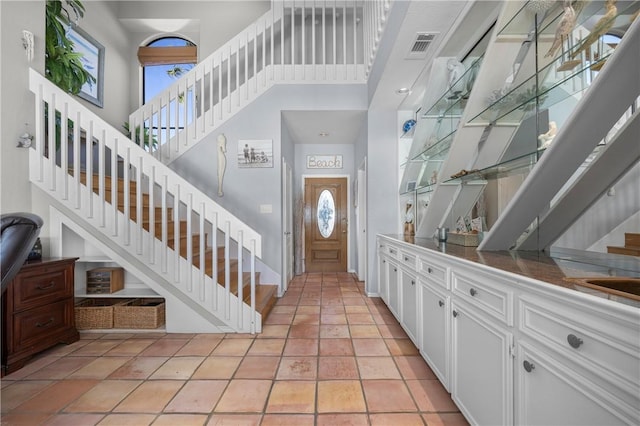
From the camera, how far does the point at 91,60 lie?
14.8 feet

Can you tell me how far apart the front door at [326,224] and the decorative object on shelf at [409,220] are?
2.08 m

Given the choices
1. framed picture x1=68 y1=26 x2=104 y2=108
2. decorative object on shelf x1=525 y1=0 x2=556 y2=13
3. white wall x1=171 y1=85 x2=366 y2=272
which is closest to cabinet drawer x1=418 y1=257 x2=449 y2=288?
decorative object on shelf x1=525 y1=0 x2=556 y2=13

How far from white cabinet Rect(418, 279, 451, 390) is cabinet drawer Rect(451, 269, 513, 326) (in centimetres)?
19

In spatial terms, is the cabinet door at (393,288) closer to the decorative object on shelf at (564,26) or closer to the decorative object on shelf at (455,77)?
the decorative object on shelf at (455,77)

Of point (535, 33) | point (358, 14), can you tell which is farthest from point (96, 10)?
point (535, 33)

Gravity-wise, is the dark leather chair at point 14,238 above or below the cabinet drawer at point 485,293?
above

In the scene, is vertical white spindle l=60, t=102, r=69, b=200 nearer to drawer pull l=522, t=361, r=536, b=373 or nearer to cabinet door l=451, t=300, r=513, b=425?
cabinet door l=451, t=300, r=513, b=425

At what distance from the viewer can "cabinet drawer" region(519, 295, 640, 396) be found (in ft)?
2.37

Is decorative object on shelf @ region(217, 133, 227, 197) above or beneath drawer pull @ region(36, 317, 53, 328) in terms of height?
above

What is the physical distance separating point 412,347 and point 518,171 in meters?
1.59

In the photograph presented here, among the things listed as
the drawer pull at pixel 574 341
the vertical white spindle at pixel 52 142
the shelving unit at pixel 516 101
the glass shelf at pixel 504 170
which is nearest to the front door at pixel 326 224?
the shelving unit at pixel 516 101

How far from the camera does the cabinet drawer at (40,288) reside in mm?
2152

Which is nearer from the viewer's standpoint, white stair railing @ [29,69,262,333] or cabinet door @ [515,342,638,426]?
cabinet door @ [515,342,638,426]

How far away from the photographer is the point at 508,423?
46.1 inches
